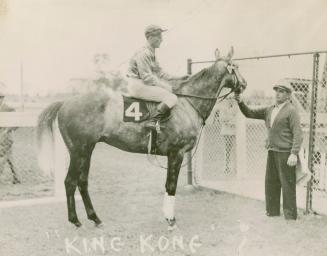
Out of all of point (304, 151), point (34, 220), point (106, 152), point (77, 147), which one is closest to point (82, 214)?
point (34, 220)

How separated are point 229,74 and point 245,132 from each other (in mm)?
2004

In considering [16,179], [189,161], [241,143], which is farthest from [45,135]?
[241,143]

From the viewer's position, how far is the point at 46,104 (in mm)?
6199

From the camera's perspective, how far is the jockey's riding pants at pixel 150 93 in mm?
5980

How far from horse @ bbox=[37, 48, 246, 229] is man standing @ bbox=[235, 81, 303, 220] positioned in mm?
496

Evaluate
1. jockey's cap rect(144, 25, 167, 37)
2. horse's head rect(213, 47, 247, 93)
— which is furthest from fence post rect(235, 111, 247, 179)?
jockey's cap rect(144, 25, 167, 37)

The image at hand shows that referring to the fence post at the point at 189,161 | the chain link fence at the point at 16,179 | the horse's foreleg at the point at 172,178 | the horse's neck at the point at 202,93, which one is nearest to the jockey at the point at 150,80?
the horse's neck at the point at 202,93

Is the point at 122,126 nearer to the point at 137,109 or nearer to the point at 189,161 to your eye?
the point at 137,109

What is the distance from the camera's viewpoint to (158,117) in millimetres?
6078

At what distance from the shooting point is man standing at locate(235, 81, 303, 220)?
6.29 metres

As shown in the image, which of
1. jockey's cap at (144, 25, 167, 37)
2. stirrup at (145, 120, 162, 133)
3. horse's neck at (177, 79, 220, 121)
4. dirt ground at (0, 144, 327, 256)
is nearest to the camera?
dirt ground at (0, 144, 327, 256)

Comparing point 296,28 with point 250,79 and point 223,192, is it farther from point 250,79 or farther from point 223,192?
point 223,192

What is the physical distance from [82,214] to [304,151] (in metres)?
3.92

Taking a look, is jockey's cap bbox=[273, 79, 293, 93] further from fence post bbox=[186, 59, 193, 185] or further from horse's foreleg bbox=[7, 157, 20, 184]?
horse's foreleg bbox=[7, 157, 20, 184]
